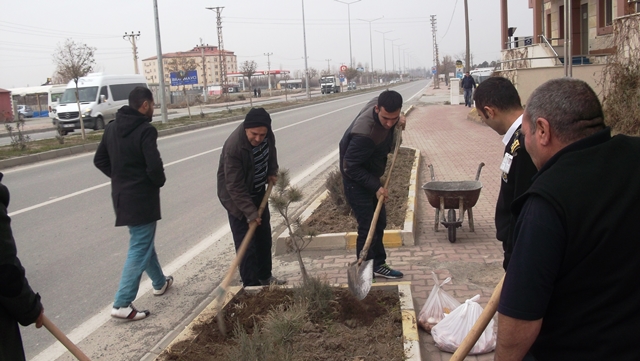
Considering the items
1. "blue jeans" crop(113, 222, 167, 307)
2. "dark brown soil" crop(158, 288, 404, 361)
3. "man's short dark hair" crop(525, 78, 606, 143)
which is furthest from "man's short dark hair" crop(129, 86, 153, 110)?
"man's short dark hair" crop(525, 78, 606, 143)

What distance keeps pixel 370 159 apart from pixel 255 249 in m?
1.24

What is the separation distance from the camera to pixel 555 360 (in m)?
1.77

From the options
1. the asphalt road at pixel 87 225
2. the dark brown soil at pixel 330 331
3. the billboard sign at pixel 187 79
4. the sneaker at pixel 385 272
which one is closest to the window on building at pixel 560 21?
the asphalt road at pixel 87 225

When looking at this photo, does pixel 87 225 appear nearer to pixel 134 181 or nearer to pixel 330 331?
pixel 134 181

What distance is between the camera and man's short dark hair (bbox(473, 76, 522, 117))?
308 cm

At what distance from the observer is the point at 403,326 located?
3.71m

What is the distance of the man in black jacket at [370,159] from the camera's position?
15.0 feet

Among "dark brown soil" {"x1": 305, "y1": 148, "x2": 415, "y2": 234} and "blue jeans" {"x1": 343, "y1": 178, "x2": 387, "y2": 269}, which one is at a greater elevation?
"blue jeans" {"x1": 343, "y1": 178, "x2": 387, "y2": 269}

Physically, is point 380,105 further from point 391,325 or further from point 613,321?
point 613,321

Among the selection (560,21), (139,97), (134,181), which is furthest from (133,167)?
(560,21)

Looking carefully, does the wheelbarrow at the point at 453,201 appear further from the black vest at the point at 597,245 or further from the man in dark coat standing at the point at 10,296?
the man in dark coat standing at the point at 10,296

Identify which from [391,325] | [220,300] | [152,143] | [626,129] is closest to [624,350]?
[391,325]

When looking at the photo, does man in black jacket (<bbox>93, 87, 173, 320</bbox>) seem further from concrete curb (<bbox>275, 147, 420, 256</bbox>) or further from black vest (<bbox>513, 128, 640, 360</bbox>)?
black vest (<bbox>513, 128, 640, 360</bbox>)

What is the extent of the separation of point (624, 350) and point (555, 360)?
0.65ft
